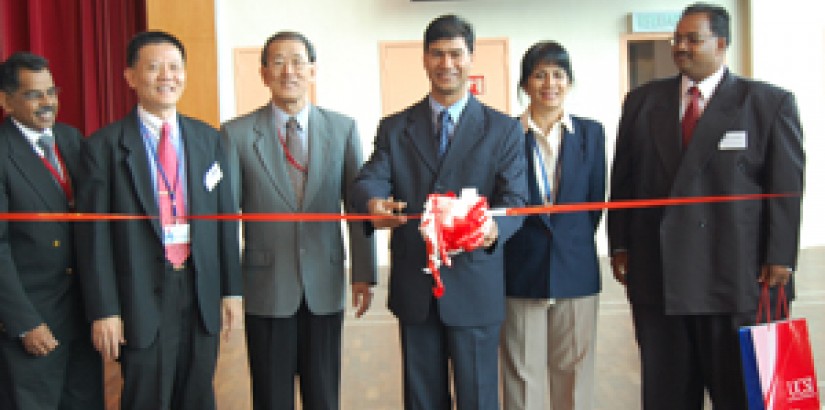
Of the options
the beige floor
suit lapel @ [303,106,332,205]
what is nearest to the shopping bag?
the beige floor

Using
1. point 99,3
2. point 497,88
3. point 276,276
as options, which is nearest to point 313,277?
point 276,276

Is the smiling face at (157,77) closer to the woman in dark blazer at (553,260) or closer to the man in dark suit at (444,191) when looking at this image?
the man in dark suit at (444,191)

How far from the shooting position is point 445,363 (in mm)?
2359

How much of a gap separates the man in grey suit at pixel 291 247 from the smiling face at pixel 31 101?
0.67 meters

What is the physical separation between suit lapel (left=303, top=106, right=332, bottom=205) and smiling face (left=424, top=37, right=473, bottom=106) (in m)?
0.52

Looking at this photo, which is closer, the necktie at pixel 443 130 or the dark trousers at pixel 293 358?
the necktie at pixel 443 130

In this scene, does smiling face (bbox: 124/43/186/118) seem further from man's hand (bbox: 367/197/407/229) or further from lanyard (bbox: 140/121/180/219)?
man's hand (bbox: 367/197/407/229)

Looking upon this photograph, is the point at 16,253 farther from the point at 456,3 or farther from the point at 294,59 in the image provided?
the point at 456,3

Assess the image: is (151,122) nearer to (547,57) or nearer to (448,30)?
(448,30)

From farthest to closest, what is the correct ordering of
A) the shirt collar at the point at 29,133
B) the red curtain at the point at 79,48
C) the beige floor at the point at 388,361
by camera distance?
the red curtain at the point at 79,48
the beige floor at the point at 388,361
the shirt collar at the point at 29,133

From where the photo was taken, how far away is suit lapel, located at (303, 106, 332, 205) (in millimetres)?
2639

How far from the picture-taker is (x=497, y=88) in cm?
822

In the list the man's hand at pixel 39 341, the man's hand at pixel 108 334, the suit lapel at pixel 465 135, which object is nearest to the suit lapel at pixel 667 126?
the suit lapel at pixel 465 135

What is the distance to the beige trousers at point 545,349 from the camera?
2.71 m
